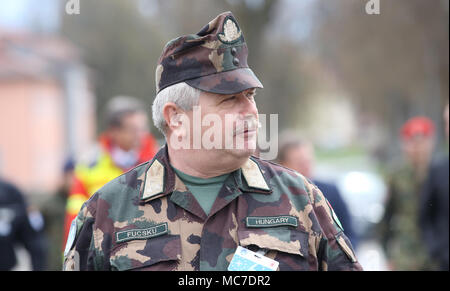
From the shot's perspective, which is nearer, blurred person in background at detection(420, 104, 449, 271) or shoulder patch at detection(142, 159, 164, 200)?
shoulder patch at detection(142, 159, 164, 200)

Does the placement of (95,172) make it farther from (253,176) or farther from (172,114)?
(253,176)

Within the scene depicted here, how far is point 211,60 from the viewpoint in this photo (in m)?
2.51

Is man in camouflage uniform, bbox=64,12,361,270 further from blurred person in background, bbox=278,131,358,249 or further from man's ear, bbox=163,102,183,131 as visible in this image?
blurred person in background, bbox=278,131,358,249

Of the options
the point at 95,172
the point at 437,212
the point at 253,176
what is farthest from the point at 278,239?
the point at 95,172

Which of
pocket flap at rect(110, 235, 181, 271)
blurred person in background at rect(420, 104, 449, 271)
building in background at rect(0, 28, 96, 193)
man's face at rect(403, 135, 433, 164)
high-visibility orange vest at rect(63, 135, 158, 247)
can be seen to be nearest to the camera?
pocket flap at rect(110, 235, 181, 271)

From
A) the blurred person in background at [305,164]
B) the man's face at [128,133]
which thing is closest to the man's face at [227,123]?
the blurred person in background at [305,164]

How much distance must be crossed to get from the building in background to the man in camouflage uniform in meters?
24.9

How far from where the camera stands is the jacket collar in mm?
2541

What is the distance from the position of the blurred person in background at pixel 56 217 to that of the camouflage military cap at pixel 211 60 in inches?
164

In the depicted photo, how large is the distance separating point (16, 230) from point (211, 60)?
3.55m

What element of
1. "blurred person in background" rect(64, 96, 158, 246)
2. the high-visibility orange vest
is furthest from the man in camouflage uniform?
"blurred person in background" rect(64, 96, 158, 246)

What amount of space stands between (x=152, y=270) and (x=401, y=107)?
2078 centimetres

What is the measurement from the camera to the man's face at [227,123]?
2463 millimetres
